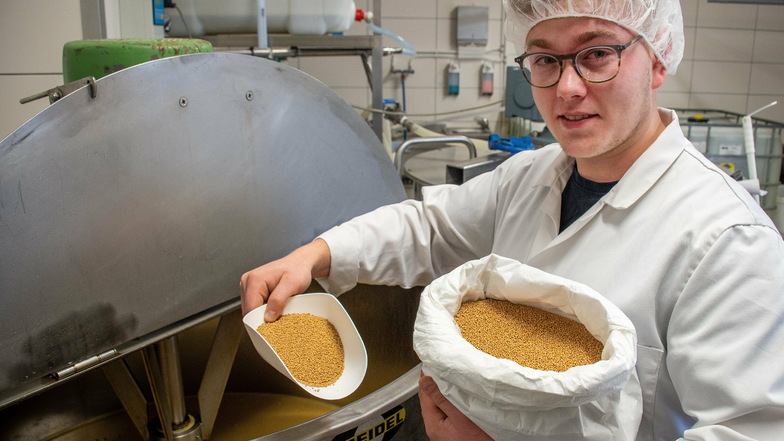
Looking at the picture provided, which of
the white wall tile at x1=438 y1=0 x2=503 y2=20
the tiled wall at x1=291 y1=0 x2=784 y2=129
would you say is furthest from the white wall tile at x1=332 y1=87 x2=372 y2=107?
the white wall tile at x1=438 y1=0 x2=503 y2=20

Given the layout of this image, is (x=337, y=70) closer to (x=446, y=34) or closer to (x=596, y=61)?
(x=446, y=34)

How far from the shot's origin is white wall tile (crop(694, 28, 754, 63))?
3789 mm

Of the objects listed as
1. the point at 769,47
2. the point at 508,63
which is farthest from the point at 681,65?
the point at 508,63

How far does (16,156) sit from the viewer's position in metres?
0.73

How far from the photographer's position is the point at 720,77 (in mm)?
3867

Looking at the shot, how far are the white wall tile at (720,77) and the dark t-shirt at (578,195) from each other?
11.2 feet

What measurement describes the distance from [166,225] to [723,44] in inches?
163

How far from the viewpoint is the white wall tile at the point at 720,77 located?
151 inches

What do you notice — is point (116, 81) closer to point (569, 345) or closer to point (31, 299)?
point (31, 299)

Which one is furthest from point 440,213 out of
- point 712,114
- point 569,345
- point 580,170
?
point 712,114

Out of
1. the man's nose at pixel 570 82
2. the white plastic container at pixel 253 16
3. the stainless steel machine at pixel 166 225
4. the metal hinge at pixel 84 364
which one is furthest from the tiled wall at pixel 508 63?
the metal hinge at pixel 84 364

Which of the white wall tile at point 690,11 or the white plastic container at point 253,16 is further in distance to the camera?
the white wall tile at point 690,11

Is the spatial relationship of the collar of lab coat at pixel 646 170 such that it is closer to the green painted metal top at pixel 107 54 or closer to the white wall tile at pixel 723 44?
the green painted metal top at pixel 107 54

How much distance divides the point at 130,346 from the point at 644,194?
878mm
